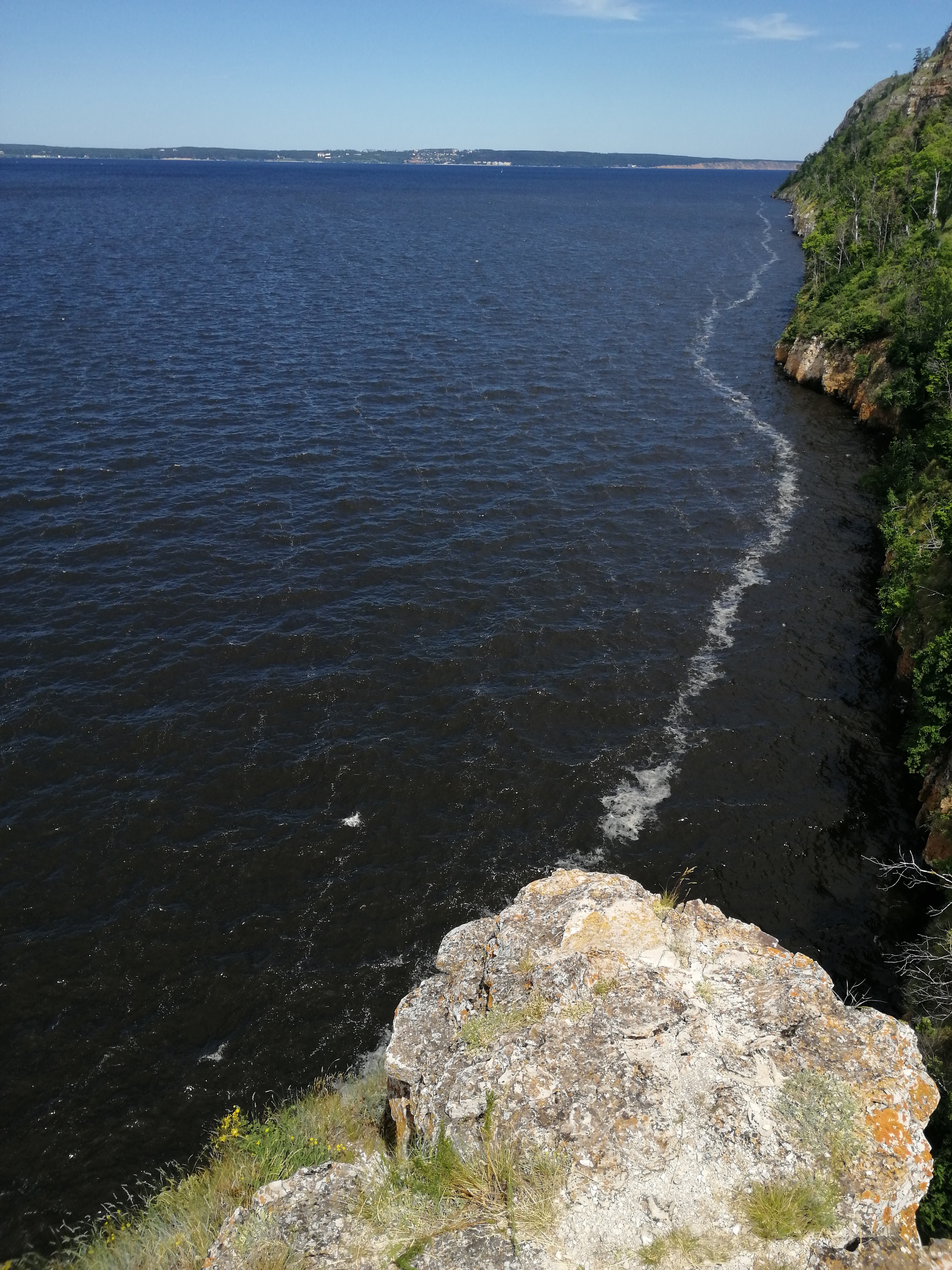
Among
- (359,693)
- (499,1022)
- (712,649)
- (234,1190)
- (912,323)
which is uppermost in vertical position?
(912,323)

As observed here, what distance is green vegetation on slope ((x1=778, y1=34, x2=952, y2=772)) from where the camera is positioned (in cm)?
3190

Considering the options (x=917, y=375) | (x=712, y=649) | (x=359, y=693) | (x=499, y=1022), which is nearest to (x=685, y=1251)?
(x=499, y=1022)

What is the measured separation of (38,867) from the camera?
1021 inches

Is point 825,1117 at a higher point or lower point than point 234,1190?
higher

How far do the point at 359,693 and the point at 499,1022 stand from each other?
2058cm

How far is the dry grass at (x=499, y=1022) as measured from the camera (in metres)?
14.1

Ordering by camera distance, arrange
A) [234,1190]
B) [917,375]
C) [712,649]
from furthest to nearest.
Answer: [917,375] → [712,649] → [234,1190]

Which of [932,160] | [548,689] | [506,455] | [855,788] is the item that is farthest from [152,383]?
[932,160]

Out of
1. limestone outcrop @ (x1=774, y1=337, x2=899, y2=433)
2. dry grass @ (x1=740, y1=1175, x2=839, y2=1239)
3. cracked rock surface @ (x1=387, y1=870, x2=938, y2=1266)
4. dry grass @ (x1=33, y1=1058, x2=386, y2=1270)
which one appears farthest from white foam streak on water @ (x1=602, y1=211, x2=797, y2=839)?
dry grass @ (x1=740, y1=1175, x2=839, y2=1239)

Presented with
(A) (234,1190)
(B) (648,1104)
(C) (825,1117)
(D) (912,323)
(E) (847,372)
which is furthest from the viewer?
(E) (847,372)

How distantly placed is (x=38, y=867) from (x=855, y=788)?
2950cm

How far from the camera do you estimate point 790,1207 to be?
11148 millimetres

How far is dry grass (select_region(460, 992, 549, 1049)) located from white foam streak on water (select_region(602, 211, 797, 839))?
14.1 meters

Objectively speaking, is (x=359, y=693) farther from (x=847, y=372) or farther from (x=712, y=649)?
(x=847, y=372)
